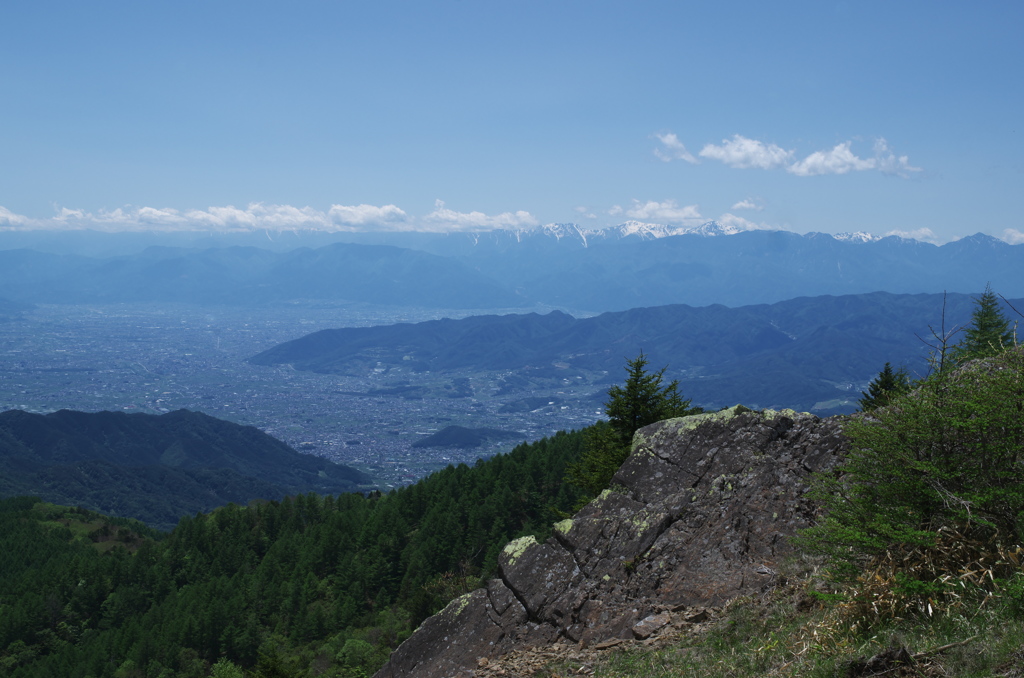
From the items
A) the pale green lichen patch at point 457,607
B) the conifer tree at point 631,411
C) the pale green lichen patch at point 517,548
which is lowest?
the pale green lichen patch at point 457,607

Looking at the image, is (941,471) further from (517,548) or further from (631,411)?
(631,411)

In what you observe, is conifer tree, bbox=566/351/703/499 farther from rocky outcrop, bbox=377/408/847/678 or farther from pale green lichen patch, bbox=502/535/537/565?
pale green lichen patch, bbox=502/535/537/565

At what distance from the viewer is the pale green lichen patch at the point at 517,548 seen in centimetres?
1939

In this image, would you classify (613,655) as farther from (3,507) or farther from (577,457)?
(3,507)

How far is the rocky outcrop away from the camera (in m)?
15.2

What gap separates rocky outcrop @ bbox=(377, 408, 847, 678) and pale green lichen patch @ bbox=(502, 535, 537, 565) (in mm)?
70

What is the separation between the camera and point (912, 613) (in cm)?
932

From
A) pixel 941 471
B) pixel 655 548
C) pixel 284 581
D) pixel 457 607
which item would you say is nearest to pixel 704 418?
pixel 655 548

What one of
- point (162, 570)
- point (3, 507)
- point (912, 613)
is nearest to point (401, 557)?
point (162, 570)

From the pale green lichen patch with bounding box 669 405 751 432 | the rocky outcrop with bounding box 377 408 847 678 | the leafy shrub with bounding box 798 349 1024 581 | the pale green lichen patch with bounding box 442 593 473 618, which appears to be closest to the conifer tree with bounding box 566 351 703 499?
the pale green lichen patch with bounding box 669 405 751 432

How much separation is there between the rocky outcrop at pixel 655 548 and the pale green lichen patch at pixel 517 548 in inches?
2.7

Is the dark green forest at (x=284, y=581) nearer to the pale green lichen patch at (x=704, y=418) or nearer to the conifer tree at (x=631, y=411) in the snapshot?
Answer: the conifer tree at (x=631, y=411)

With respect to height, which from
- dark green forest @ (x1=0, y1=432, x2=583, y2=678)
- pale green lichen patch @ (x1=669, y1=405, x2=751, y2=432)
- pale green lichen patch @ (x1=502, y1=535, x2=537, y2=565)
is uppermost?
pale green lichen patch @ (x1=669, y1=405, x2=751, y2=432)

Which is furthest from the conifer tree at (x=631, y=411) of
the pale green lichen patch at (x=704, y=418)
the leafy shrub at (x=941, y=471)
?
the leafy shrub at (x=941, y=471)
